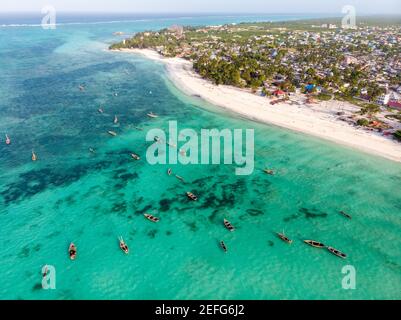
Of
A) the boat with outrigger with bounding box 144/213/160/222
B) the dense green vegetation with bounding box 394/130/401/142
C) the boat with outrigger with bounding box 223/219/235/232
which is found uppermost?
the dense green vegetation with bounding box 394/130/401/142

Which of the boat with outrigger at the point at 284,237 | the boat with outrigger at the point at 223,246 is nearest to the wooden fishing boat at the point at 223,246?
the boat with outrigger at the point at 223,246

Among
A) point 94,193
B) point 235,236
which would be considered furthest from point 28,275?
point 235,236

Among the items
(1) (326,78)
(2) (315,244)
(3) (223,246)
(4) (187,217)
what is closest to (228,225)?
(3) (223,246)

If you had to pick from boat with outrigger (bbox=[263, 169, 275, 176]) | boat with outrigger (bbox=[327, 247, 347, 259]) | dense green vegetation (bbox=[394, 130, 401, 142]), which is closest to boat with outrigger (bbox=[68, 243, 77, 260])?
boat with outrigger (bbox=[327, 247, 347, 259])

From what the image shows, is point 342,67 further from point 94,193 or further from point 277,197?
point 94,193

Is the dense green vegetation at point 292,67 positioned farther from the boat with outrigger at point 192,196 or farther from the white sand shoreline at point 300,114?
the boat with outrigger at point 192,196

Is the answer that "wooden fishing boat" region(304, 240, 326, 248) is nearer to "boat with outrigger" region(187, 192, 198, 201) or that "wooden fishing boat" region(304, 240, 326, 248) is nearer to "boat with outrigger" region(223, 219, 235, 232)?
"boat with outrigger" region(223, 219, 235, 232)
